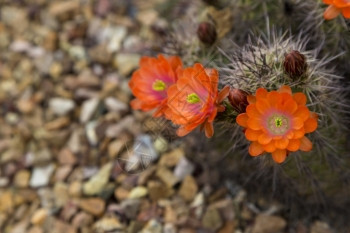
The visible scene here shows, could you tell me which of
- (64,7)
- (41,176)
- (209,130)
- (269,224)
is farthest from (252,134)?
(64,7)

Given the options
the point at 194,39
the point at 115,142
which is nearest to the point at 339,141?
the point at 194,39

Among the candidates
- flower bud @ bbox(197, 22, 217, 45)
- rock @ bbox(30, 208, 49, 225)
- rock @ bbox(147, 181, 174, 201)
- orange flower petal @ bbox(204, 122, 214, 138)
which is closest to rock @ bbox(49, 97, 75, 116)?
rock @ bbox(30, 208, 49, 225)

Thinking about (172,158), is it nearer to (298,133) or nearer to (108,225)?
(108,225)

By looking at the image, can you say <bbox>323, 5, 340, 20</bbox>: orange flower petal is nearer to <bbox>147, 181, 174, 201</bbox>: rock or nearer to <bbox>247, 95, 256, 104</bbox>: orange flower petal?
<bbox>247, 95, 256, 104</bbox>: orange flower petal

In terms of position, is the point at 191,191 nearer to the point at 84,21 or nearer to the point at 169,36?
the point at 169,36

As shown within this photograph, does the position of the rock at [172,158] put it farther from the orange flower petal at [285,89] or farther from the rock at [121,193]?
the orange flower petal at [285,89]

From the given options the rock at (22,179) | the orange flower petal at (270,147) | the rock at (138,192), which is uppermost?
Answer: the orange flower petal at (270,147)

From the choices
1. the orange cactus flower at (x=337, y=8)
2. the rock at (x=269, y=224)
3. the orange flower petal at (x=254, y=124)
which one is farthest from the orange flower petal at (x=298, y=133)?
the rock at (x=269, y=224)
